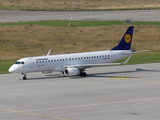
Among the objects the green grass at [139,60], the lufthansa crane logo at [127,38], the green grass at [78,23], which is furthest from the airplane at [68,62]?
the green grass at [78,23]

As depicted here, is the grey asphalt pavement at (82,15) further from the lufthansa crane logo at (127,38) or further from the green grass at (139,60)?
the lufthansa crane logo at (127,38)

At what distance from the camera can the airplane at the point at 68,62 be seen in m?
57.5

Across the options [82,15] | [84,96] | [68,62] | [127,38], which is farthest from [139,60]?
[82,15]

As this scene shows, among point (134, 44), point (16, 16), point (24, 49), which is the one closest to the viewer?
point (24, 49)

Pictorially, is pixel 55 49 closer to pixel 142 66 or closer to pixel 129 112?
pixel 142 66

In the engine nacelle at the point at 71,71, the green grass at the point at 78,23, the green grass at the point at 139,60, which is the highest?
the green grass at the point at 78,23

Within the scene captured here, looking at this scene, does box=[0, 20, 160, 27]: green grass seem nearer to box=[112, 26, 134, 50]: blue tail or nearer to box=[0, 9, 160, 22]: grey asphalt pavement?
box=[0, 9, 160, 22]: grey asphalt pavement

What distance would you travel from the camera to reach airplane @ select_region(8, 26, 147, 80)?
57469 mm

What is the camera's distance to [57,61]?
195ft

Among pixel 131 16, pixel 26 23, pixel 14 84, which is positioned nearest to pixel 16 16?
pixel 26 23

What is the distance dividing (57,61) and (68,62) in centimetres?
171

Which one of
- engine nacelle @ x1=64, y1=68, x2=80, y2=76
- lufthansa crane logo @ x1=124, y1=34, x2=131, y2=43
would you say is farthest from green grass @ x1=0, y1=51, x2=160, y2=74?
engine nacelle @ x1=64, y1=68, x2=80, y2=76

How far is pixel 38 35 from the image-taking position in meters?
102

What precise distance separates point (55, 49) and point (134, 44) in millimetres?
18244
